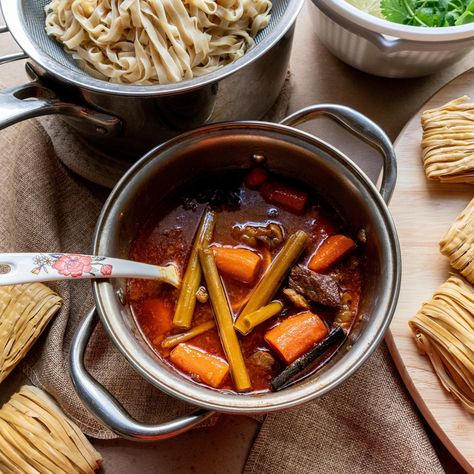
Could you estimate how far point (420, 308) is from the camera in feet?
6.90

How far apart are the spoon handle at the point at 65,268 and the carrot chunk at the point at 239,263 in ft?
0.68

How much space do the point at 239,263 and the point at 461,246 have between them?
2.58 feet

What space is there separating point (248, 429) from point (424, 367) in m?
0.64

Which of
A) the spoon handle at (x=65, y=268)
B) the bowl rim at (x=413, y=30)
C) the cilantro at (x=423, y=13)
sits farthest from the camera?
the cilantro at (x=423, y=13)

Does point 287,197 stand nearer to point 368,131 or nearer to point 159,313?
point 368,131

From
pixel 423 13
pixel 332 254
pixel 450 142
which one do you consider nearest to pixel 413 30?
pixel 423 13

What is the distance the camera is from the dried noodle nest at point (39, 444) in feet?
6.50

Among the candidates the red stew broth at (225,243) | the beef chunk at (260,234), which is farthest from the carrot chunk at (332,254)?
the beef chunk at (260,234)

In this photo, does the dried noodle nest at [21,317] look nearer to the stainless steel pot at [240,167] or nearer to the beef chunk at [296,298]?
the stainless steel pot at [240,167]

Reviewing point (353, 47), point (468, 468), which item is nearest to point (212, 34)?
point (353, 47)

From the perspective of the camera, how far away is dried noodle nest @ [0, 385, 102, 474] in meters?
1.98

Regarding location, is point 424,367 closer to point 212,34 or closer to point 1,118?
point 212,34

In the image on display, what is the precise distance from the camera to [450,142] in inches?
89.9

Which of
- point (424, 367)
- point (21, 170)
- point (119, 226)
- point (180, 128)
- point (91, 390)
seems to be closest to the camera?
point (91, 390)
